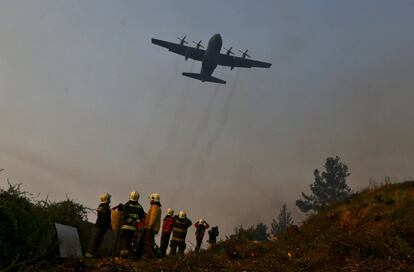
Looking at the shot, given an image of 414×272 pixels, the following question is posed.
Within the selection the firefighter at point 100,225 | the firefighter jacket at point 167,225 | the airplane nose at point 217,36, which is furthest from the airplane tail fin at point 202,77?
the firefighter at point 100,225

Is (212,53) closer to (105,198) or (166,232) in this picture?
(166,232)

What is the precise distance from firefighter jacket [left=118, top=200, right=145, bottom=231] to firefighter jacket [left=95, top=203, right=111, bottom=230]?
47cm

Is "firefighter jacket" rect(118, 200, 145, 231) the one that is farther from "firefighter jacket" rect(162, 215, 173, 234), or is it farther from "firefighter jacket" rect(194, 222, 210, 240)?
"firefighter jacket" rect(194, 222, 210, 240)

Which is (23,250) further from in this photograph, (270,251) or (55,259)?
(270,251)

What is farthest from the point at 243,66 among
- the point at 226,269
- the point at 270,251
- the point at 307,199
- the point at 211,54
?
the point at 226,269

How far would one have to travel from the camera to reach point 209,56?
1774 inches

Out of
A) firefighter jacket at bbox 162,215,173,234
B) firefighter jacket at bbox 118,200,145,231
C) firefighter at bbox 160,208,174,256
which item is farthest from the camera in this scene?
firefighter jacket at bbox 162,215,173,234

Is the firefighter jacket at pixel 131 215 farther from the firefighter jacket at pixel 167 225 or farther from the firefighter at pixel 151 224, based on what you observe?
the firefighter jacket at pixel 167 225

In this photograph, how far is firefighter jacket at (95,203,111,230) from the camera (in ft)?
34.7

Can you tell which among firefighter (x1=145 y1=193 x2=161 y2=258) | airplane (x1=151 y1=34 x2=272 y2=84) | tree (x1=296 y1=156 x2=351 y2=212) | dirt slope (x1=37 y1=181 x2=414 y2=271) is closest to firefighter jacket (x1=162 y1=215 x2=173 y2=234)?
dirt slope (x1=37 y1=181 x2=414 y2=271)

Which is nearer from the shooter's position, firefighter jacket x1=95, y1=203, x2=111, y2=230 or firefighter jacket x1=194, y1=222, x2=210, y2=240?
firefighter jacket x1=95, y1=203, x2=111, y2=230

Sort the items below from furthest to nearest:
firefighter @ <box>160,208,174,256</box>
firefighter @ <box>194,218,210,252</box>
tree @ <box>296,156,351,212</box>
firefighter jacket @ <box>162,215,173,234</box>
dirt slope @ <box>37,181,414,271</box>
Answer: tree @ <box>296,156,351,212</box>, firefighter @ <box>194,218,210,252</box>, firefighter jacket @ <box>162,215,173,234</box>, firefighter @ <box>160,208,174,256</box>, dirt slope @ <box>37,181,414,271</box>

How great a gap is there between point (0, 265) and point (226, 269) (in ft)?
13.3

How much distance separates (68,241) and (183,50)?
39.5 meters
